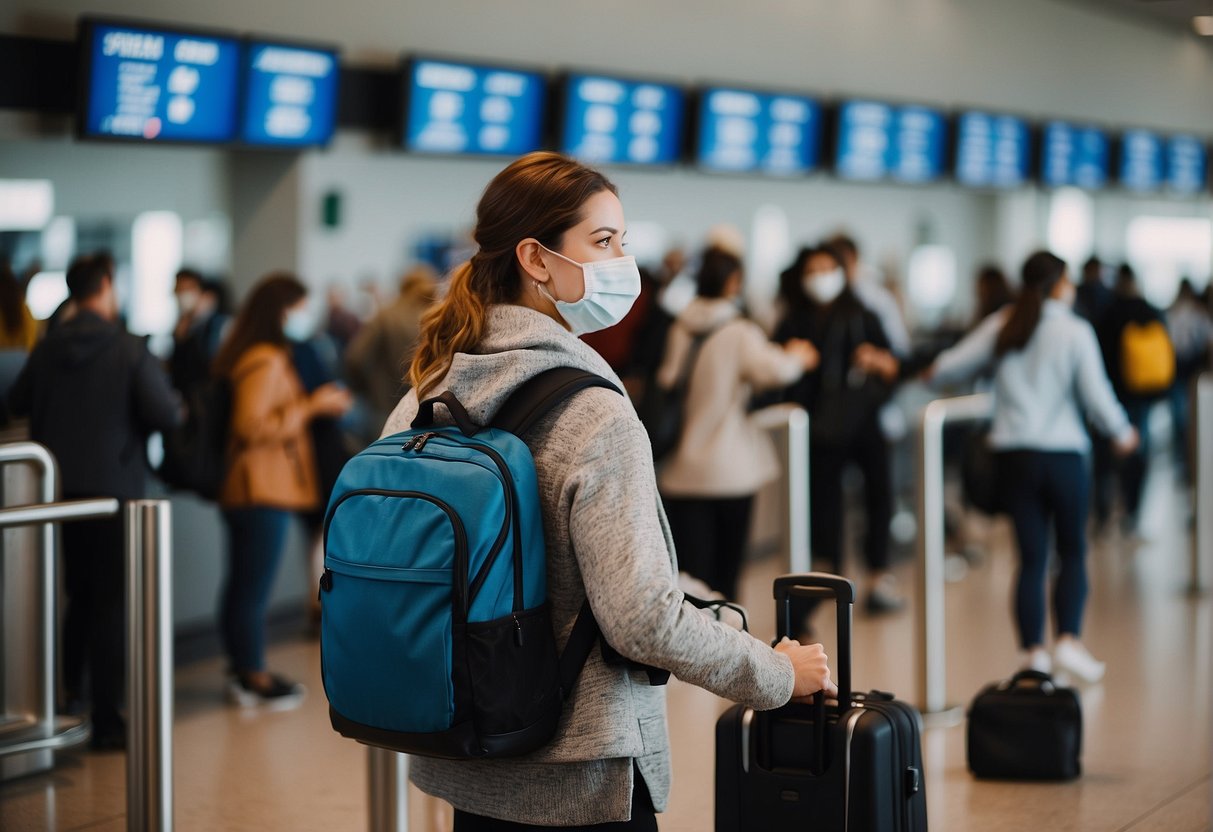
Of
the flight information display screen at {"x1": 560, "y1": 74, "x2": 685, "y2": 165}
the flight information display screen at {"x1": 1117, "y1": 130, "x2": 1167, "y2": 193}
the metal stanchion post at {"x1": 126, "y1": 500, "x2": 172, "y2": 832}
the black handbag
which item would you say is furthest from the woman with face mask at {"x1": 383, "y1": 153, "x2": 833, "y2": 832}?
the flight information display screen at {"x1": 1117, "y1": 130, "x2": 1167, "y2": 193}

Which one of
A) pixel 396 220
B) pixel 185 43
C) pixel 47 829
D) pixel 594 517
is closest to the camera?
pixel 594 517

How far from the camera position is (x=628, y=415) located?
1810 millimetres

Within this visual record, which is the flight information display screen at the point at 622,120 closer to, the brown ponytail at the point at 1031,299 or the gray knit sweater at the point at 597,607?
the brown ponytail at the point at 1031,299

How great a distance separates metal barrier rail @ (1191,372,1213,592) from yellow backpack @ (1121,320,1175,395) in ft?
3.35

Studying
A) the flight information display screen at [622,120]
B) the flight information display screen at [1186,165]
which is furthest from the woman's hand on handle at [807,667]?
the flight information display screen at [1186,165]

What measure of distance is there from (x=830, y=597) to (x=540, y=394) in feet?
2.32

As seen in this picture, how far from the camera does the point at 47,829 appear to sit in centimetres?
380

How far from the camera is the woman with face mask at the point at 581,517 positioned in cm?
175

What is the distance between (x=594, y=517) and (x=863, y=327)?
15.6ft

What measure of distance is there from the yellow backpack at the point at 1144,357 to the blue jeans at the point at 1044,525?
2910 millimetres

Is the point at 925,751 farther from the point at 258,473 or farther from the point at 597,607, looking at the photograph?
the point at 597,607

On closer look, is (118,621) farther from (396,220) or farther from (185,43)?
(396,220)

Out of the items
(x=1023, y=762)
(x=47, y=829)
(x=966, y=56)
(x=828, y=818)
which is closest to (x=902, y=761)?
(x=828, y=818)

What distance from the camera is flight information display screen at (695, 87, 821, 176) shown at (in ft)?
28.8
